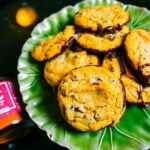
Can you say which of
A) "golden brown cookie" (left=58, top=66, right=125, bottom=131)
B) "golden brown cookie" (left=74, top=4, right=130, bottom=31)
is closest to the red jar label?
"golden brown cookie" (left=58, top=66, right=125, bottom=131)

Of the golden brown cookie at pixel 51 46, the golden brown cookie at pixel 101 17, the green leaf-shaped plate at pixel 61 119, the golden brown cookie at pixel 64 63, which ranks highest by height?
the golden brown cookie at pixel 101 17

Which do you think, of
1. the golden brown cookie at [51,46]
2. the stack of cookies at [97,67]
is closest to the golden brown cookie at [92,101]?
the stack of cookies at [97,67]

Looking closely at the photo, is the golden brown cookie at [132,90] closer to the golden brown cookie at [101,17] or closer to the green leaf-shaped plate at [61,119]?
the green leaf-shaped plate at [61,119]

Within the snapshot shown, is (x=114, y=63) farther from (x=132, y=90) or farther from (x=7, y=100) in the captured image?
(x=7, y=100)

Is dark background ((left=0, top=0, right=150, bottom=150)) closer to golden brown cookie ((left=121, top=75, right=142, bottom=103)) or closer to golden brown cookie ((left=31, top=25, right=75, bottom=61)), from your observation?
golden brown cookie ((left=31, top=25, right=75, bottom=61))

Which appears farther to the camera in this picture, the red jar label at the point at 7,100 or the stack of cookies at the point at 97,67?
the red jar label at the point at 7,100

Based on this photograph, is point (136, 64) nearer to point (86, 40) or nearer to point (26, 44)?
point (86, 40)
